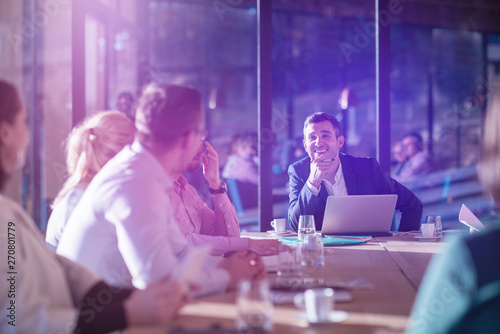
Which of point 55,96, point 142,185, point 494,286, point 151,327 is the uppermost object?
point 55,96

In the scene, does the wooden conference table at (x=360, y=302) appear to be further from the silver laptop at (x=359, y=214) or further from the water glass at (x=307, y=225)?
the silver laptop at (x=359, y=214)

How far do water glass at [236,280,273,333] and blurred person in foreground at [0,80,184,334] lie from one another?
0.22 meters

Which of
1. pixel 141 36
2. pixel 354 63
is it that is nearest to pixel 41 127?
pixel 141 36

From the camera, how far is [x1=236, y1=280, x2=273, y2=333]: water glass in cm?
134

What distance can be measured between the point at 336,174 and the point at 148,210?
229 cm

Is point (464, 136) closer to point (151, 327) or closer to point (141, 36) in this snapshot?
point (141, 36)

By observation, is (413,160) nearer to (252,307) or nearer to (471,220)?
(471,220)

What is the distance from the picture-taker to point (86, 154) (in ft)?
8.88

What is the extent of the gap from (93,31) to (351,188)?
4277 millimetres

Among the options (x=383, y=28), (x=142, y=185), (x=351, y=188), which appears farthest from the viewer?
(x=383, y=28)

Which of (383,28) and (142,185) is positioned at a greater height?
(383,28)

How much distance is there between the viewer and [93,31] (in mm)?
6699

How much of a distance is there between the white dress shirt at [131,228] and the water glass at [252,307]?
40cm

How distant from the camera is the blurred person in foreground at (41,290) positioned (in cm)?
142
